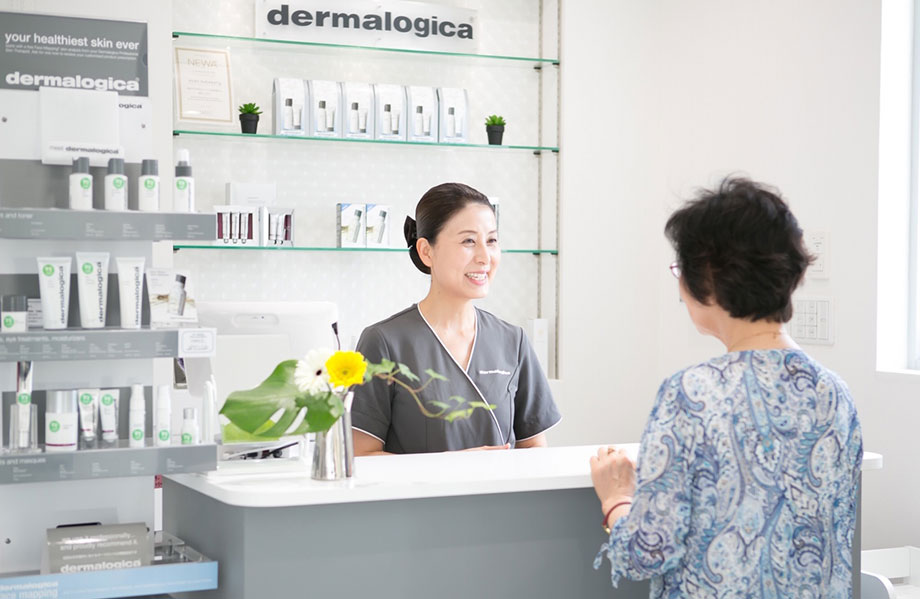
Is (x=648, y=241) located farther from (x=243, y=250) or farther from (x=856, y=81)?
(x=243, y=250)

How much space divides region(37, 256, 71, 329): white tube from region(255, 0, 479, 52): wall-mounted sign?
2.48 metres

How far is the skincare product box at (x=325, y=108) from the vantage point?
418cm

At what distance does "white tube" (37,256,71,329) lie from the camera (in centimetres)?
189

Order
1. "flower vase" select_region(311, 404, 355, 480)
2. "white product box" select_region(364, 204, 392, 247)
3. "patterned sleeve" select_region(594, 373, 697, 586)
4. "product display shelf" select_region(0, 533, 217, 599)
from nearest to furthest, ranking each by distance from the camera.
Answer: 1. "patterned sleeve" select_region(594, 373, 697, 586)
2. "product display shelf" select_region(0, 533, 217, 599)
3. "flower vase" select_region(311, 404, 355, 480)
4. "white product box" select_region(364, 204, 392, 247)

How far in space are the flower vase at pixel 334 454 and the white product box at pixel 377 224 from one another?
244 centimetres

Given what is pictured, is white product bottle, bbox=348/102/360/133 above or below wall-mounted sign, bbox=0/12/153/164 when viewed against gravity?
above

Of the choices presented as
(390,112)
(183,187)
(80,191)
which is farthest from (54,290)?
(390,112)

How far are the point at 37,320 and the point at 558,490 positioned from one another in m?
1.03

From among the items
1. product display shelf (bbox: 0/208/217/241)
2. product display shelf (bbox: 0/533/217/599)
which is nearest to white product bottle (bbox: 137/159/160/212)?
product display shelf (bbox: 0/208/217/241)

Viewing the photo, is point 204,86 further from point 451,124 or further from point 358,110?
point 451,124

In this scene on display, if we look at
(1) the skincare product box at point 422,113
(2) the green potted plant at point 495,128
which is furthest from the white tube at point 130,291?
(2) the green potted plant at point 495,128

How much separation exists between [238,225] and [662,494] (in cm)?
284

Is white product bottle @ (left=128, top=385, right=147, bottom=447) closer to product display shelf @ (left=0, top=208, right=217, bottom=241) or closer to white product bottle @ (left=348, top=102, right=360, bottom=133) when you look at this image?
product display shelf @ (left=0, top=208, right=217, bottom=241)

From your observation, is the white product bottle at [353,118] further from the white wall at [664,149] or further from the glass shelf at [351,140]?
the white wall at [664,149]
